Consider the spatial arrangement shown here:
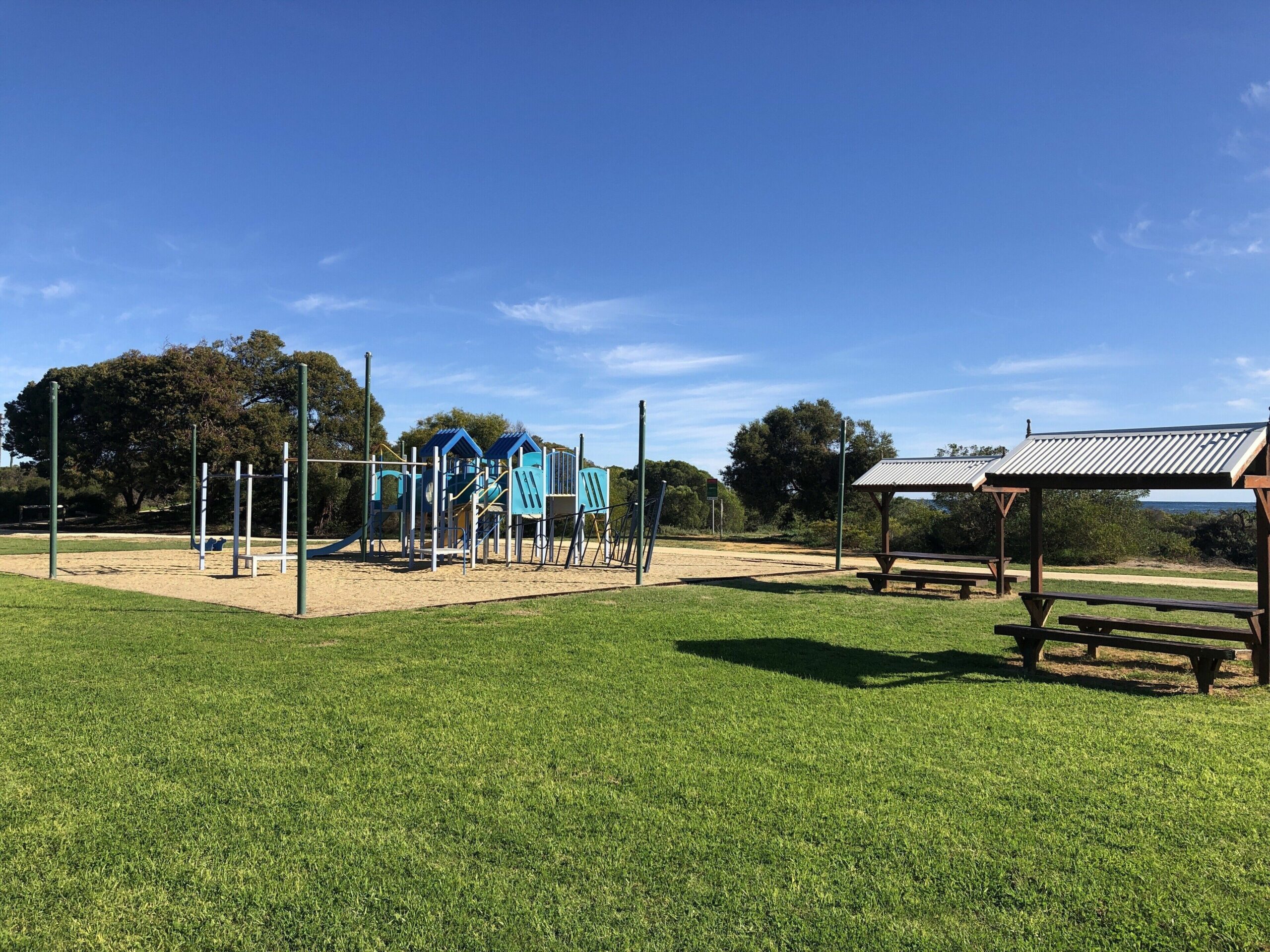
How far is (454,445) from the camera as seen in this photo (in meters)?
20.5

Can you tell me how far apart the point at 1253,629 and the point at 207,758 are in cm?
813

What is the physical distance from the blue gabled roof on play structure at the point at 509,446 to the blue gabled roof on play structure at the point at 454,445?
0.36 metres

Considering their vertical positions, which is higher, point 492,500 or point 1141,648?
point 492,500

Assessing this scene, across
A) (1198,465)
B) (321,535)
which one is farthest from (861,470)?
(1198,465)

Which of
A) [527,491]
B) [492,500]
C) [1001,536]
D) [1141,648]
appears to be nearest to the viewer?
[1141,648]

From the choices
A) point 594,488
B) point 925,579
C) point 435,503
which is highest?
point 594,488

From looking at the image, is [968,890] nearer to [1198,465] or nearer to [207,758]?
[207,758]

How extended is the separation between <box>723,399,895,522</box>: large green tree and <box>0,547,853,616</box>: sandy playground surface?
13794 mm

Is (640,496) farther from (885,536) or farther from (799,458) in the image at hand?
(799,458)

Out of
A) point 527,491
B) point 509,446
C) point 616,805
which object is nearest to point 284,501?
point 509,446

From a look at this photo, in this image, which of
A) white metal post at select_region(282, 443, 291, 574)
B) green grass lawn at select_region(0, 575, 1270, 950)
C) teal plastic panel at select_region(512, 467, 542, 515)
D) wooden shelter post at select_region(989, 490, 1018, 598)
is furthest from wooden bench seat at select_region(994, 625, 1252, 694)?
teal plastic panel at select_region(512, 467, 542, 515)

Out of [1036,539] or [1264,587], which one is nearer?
[1264,587]

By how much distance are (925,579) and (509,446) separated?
34.7 ft

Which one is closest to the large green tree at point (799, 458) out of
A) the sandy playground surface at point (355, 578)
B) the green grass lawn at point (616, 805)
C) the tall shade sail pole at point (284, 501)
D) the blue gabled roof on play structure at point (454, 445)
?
the sandy playground surface at point (355, 578)
